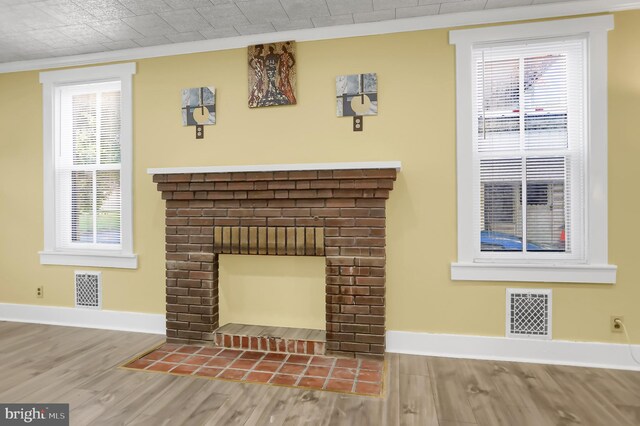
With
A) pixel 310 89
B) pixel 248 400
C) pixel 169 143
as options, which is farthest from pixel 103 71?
pixel 248 400

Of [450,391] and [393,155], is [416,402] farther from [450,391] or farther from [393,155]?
[393,155]

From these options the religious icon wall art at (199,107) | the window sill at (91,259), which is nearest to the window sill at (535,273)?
the religious icon wall art at (199,107)

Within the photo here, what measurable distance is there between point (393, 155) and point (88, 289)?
3219 millimetres

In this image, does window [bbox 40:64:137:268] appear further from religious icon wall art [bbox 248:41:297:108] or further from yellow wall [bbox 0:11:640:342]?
religious icon wall art [bbox 248:41:297:108]

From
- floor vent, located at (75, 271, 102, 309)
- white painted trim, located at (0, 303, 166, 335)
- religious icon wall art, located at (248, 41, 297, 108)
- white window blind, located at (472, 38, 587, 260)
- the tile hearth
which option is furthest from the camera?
floor vent, located at (75, 271, 102, 309)

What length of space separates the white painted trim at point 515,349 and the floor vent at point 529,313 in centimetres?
7

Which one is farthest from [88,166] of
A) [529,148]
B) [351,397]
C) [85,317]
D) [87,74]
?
[529,148]

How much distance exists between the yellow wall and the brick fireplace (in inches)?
9.0

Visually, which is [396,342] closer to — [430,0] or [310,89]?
[310,89]

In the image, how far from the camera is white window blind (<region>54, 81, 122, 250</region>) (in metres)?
3.54

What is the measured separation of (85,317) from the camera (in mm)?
3562


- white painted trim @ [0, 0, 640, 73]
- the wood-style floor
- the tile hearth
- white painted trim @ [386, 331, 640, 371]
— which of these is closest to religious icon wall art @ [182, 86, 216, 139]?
white painted trim @ [0, 0, 640, 73]

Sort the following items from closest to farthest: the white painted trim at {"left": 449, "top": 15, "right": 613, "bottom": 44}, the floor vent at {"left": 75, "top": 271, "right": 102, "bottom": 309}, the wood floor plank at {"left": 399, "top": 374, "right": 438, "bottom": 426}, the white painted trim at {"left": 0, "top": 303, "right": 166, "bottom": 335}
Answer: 1. the wood floor plank at {"left": 399, "top": 374, "right": 438, "bottom": 426}
2. the white painted trim at {"left": 449, "top": 15, "right": 613, "bottom": 44}
3. the white painted trim at {"left": 0, "top": 303, "right": 166, "bottom": 335}
4. the floor vent at {"left": 75, "top": 271, "right": 102, "bottom": 309}

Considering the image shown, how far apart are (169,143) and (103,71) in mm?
1010
